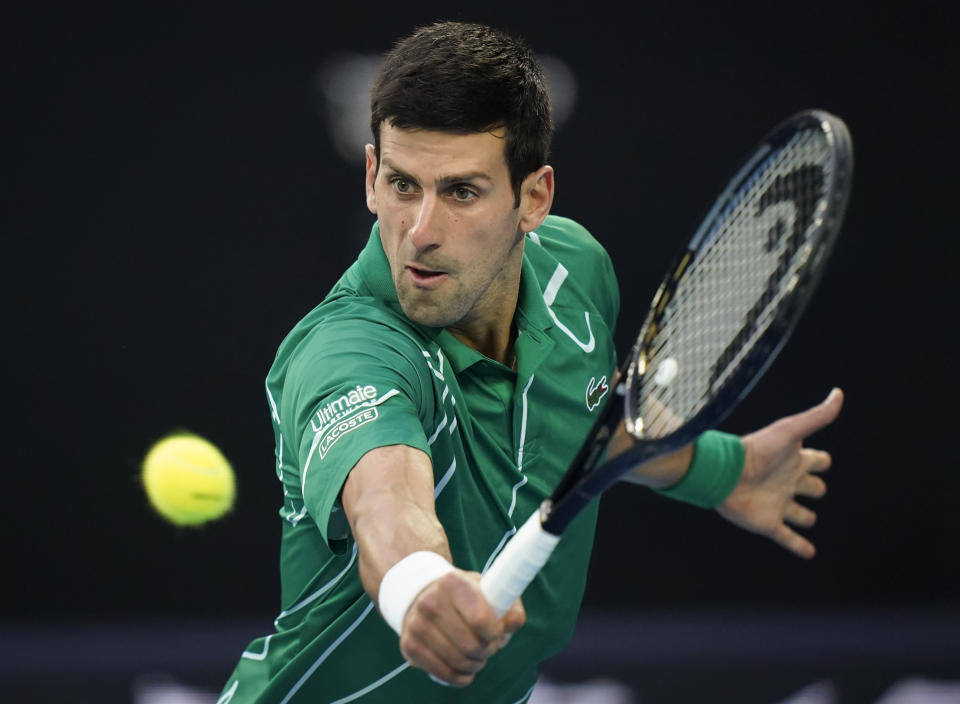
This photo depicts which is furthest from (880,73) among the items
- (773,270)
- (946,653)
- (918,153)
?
(773,270)

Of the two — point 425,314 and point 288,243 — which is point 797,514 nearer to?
point 425,314

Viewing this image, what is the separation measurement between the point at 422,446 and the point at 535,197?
2.10ft

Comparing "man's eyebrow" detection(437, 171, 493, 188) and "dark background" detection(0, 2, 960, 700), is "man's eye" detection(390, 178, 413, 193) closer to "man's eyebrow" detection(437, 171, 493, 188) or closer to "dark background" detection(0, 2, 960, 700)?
"man's eyebrow" detection(437, 171, 493, 188)

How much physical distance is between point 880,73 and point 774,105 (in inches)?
13.4

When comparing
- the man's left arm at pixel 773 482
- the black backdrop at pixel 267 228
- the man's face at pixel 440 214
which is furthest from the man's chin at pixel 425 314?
the black backdrop at pixel 267 228

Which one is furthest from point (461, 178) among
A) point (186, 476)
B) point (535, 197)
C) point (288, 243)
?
point (186, 476)

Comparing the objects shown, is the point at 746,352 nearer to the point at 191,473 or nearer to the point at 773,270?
the point at 773,270

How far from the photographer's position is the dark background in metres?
3.98

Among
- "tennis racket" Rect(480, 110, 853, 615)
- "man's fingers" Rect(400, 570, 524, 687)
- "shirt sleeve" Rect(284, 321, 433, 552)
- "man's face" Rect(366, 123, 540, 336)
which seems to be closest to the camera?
"man's fingers" Rect(400, 570, 524, 687)

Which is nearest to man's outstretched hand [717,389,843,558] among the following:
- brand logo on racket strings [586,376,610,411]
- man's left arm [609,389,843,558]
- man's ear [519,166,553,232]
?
man's left arm [609,389,843,558]

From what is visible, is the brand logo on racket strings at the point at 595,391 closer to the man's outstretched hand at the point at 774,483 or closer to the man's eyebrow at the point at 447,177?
the man's outstretched hand at the point at 774,483

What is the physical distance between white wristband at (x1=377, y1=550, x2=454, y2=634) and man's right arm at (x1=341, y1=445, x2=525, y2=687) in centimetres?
1

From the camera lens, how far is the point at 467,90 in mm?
1972

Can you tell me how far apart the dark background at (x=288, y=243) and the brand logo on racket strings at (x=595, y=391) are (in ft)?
6.01
